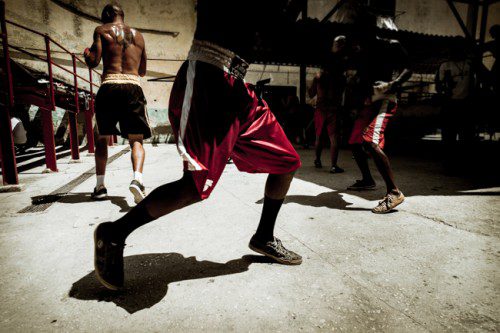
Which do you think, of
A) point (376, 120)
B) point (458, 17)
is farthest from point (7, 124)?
point (458, 17)

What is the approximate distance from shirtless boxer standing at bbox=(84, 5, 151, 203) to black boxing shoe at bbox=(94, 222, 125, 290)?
150 centimetres

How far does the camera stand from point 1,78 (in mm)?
3088

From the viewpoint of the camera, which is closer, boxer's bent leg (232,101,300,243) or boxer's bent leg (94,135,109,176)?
boxer's bent leg (232,101,300,243)

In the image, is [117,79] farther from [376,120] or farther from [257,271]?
[376,120]

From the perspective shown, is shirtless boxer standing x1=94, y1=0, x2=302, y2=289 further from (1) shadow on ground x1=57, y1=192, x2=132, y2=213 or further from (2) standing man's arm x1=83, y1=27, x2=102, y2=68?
(2) standing man's arm x1=83, y1=27, x2=102, y2=68

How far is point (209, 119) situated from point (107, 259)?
778mm

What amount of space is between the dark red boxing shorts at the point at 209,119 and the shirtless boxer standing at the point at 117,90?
1622 mm

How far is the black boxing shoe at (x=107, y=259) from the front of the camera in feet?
4.06

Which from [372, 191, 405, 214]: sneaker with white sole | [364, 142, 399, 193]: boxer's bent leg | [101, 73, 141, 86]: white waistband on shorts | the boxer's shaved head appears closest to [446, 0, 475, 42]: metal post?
[364, 142, 399, 193]: boxer's bent leg

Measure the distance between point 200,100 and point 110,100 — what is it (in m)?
1.97

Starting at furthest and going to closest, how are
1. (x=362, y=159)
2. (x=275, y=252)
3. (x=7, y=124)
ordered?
1. (x=362, y=159)
2. (x=7, y=124)
3. (x=275, y=252)

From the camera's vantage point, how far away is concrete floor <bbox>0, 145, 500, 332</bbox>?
1.14 meters

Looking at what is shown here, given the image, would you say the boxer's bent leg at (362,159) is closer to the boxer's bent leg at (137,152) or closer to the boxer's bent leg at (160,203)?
the boxer's bent leg at (137,152)

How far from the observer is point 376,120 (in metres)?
2.77
